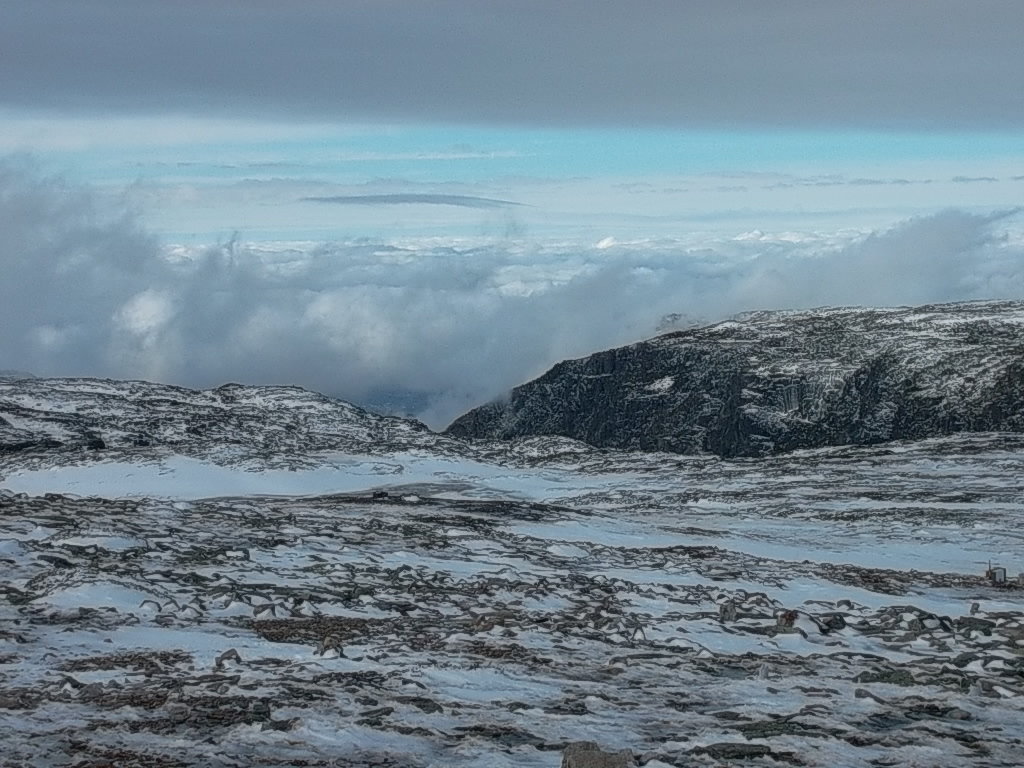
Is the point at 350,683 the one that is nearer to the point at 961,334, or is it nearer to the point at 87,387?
the point at 87,387

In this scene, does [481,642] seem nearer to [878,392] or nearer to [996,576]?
[996,576]

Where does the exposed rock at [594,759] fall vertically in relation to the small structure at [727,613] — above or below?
above

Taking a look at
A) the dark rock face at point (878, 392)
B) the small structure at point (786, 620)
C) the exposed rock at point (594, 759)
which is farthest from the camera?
the dark rock face at point (878, 392)

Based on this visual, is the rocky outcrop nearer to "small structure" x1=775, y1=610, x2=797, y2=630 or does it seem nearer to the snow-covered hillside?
the snow-covered hillside

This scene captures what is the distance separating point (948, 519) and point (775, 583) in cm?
2443

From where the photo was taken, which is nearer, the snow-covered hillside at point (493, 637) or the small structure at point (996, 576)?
the snow-covered hillside at point (493, 637)

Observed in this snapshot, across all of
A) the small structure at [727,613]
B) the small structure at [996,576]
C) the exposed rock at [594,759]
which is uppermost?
the exposed rock at [594,759]

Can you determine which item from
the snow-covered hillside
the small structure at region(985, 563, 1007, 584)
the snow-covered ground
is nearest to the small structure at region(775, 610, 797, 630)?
the snow-covered ground

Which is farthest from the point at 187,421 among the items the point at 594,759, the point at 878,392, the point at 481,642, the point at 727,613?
the point at 878,392

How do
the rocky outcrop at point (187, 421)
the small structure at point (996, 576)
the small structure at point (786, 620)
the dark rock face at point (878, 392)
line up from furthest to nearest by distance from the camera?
the dark rock face at point (878, 392) < the rocky outcrop at point (187, 421) < the small structure at point (996, 576) < the small structure at point (786, 620)

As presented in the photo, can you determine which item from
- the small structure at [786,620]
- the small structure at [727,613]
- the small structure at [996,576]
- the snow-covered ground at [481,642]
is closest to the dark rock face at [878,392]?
the snow-covered ground at [481,642]

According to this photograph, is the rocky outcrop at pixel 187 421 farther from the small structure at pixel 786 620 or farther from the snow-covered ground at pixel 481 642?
the small structure at pixel 786 620

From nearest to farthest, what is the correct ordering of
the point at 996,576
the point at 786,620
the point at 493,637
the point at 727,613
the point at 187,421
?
the point at 493,637 → the point at 786,620 → the point at 727,613 → the point at 996,576 → the point at 187,421

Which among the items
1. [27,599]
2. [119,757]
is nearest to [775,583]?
[27,599]
